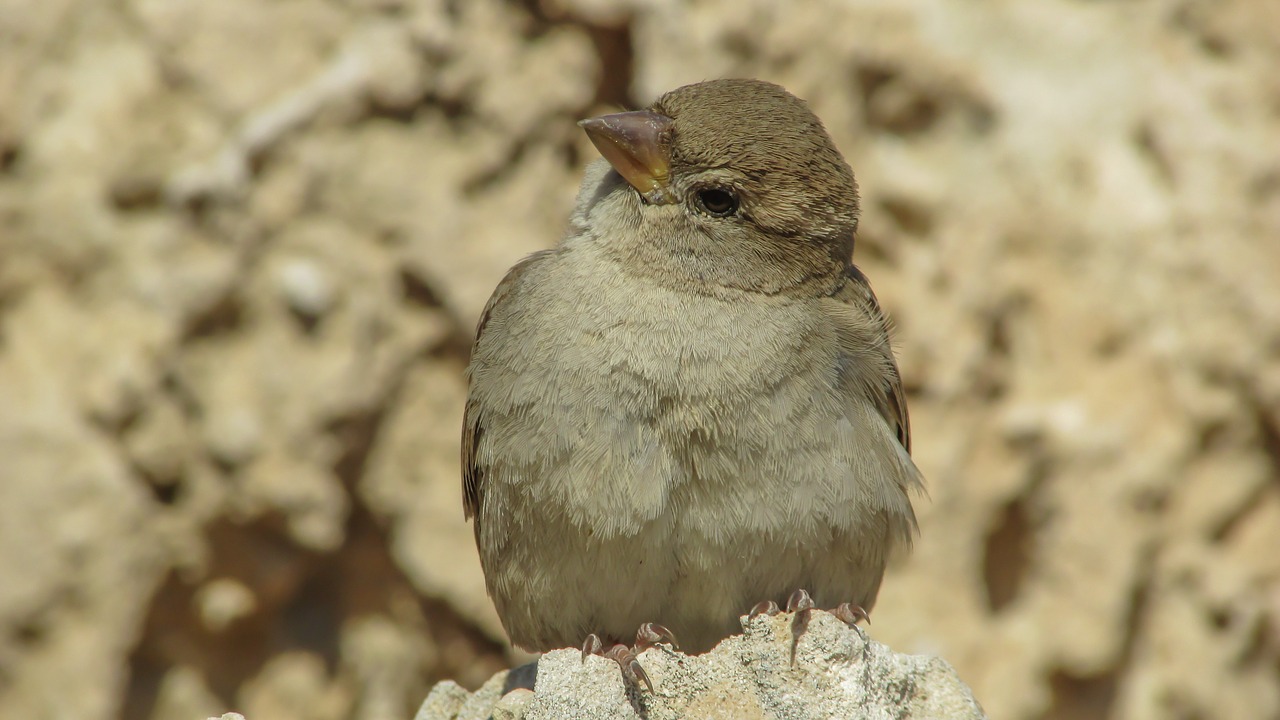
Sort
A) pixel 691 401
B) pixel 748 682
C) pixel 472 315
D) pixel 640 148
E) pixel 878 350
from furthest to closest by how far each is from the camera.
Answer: pixel 472 315 → pixel 878 350 → pixel 640 148 → pixel 691 401 → pixel 748 682

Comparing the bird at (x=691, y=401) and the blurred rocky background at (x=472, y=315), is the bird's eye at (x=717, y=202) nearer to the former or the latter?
the bird at (x=691, y=401)

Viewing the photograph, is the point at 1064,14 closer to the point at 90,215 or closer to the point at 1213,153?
the point at 1213,153

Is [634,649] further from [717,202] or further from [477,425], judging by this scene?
[717,202]

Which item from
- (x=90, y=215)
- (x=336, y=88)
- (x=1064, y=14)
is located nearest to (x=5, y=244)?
(x=90, y=215)

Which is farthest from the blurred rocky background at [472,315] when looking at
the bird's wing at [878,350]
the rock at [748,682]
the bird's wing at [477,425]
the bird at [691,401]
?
the rock at [748,682]

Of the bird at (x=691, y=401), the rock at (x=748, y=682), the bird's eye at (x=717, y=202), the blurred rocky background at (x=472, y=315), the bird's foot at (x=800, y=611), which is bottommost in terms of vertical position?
the rock at (x=748, y=682)

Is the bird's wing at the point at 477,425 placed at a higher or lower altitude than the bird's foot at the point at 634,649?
higher

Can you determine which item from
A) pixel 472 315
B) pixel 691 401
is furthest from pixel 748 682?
pixel 472 315
